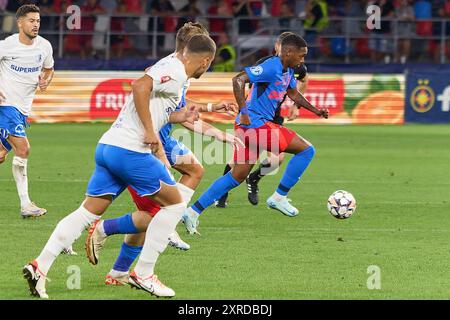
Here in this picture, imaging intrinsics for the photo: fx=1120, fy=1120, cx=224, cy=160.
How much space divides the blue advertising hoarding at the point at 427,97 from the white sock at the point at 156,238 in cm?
2243

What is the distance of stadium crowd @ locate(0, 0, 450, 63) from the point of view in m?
31.0

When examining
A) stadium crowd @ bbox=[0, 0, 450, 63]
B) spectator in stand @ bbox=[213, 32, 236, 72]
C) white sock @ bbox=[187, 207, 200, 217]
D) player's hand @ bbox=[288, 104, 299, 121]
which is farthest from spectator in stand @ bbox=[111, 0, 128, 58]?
white sock @ bbox=[187, 207, 200, 217]

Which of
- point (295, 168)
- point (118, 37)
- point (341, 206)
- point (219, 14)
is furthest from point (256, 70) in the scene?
point (219, 14)

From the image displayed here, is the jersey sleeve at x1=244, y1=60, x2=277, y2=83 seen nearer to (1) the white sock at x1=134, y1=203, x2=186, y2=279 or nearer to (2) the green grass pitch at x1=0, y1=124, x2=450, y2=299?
(2) the green grass pitch at x1=0, y1=124, x2=450, y2=299

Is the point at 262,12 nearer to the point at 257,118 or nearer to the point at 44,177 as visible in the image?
the point at 44,177

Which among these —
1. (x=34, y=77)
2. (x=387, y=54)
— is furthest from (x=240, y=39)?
(x=34, y=77)

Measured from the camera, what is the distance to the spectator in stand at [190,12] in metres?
31.1

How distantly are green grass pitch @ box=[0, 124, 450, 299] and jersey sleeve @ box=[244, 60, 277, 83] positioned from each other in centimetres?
161

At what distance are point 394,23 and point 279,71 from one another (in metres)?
19.4

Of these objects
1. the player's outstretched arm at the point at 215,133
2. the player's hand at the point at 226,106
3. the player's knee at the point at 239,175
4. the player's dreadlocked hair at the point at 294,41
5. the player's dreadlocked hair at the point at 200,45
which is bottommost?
the player's knee at the point at 239,175

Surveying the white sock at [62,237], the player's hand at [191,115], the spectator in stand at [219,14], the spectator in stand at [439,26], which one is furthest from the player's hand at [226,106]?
the spectator in stand at [439,26]

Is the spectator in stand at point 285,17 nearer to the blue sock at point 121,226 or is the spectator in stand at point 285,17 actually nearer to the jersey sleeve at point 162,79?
the blue sock at point 121,226

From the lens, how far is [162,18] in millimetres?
30938

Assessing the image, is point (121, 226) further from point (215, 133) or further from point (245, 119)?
point (245, 119)
